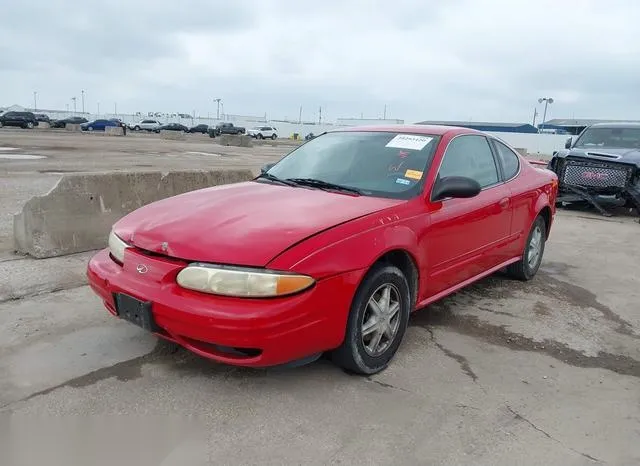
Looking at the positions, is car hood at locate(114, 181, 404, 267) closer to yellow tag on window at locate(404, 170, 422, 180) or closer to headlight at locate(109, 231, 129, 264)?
headlight at locate(109, 231, 129, 264)

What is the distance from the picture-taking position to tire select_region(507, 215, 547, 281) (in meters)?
5.51

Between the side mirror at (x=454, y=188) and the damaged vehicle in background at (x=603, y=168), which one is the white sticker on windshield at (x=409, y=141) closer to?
the side mirror at (x=454, y=188)

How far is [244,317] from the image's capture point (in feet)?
9.10

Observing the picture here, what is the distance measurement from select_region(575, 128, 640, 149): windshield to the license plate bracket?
1101 cm

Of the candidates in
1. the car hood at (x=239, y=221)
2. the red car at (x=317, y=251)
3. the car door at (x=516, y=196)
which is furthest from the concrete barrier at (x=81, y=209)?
the car door at (x=516, y=196)

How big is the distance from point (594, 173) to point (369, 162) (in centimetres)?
811

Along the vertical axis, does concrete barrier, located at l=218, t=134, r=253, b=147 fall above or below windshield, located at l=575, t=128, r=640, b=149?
below

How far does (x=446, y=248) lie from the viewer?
13.1 feet

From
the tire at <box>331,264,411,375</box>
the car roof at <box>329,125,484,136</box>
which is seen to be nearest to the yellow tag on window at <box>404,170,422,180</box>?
the car roof at <box>329,125,484,136</box>

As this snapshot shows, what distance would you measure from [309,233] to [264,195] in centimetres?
87

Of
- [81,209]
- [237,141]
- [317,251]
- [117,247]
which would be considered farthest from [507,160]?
[237,141]

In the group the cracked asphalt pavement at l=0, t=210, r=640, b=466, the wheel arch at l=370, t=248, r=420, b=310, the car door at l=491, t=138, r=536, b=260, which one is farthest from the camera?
the car door at l=491, t=138, r=536, b=260

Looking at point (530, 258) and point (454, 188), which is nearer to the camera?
point (454, 188)

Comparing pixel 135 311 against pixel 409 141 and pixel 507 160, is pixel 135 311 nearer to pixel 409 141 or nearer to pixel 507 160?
pixel 409 141
